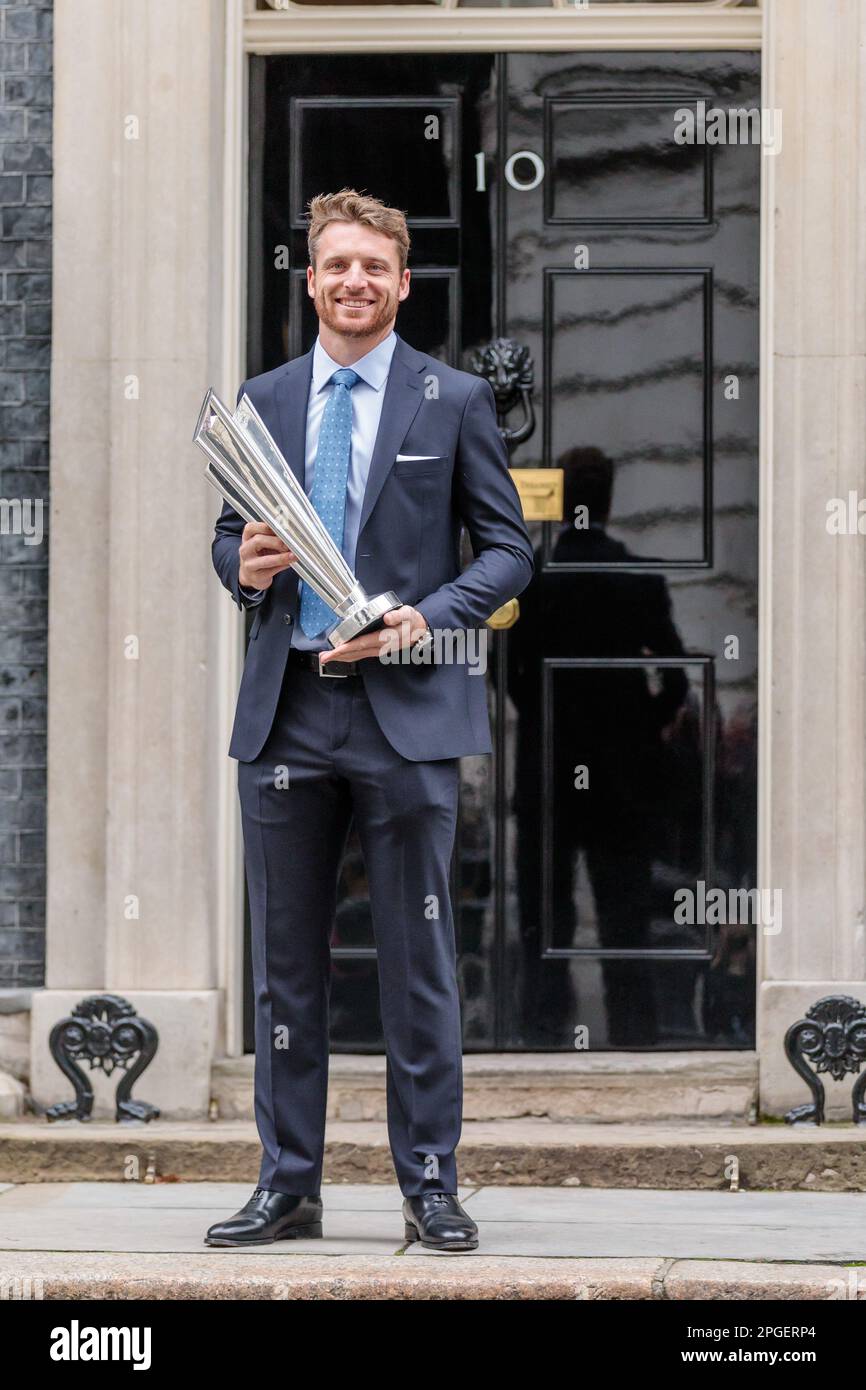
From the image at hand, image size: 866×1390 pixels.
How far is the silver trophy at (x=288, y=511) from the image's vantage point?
15.7 feet

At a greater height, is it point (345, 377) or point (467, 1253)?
point (345, 377)

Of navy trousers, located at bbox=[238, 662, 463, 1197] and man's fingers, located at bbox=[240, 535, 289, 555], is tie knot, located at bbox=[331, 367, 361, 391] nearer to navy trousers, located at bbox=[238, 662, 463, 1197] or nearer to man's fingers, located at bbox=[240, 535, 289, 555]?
man's fingers, located at bbox=[240, 535, 289, 555]

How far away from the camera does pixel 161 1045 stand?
6680 mm

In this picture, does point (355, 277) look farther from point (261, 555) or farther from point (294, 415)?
point (261, 555)

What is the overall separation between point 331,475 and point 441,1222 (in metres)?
1.69

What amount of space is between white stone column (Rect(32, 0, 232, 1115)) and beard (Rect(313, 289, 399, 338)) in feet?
5.53

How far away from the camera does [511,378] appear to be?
688 centimetres

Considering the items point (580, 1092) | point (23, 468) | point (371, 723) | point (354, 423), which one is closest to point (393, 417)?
point (354, 423)

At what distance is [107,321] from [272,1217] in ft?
9.69

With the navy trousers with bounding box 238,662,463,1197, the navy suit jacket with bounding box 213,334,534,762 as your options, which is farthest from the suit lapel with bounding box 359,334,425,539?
the navy trousers with bounding box 238,662,463,1197

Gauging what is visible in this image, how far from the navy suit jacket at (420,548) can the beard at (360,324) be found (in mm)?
111

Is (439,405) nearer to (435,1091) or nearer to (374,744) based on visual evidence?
(374,744)

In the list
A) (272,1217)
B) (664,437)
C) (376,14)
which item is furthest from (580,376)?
(272,1217)

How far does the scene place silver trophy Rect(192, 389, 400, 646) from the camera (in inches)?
189
